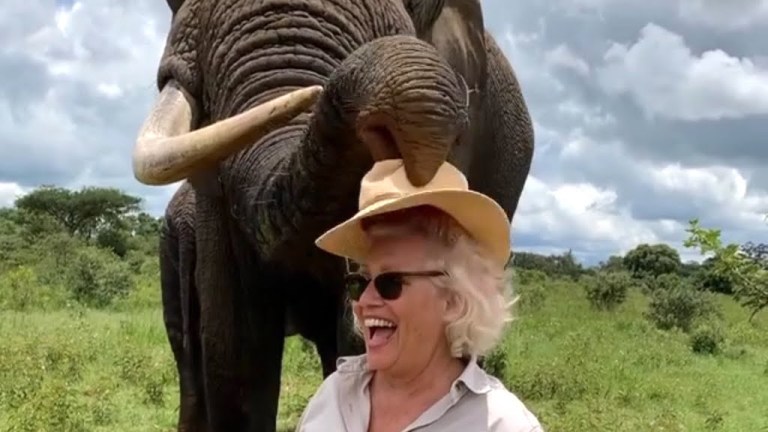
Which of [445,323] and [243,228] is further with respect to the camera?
[243,228]

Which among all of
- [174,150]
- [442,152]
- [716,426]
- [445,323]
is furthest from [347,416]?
[716,426]

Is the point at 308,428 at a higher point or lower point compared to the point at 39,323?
lower

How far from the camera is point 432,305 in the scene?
2.00 metres

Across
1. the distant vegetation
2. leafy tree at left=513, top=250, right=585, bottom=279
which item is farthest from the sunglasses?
leafy tree at left=513, top=250, right=585, bottom=279

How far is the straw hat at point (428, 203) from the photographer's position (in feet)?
6.41

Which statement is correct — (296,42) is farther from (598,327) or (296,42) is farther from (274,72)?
(598,327)

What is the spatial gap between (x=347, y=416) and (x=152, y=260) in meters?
21.9

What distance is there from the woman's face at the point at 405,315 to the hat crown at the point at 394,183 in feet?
0.23

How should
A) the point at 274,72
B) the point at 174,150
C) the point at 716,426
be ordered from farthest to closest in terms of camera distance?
the point at 716,426 < the point at 274,72 < the point at 174,150

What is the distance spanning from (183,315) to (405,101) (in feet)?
10.2

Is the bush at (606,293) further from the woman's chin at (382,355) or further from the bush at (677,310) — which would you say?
the woman's chin at (382,355)

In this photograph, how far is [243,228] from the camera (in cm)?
360

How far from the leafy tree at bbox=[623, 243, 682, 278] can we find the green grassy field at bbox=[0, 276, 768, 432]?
19.8m

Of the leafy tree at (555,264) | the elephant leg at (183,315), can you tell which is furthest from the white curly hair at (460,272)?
the leafy tree at (555,264)
